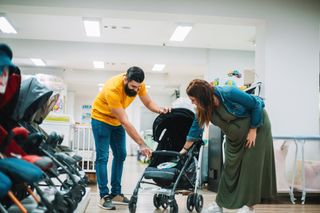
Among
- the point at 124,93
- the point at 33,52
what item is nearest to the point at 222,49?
the point at 33,52

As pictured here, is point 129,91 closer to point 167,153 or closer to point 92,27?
point 167,153

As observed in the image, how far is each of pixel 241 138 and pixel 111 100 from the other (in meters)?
1.13

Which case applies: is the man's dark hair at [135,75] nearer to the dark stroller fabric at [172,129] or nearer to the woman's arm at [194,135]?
the dark stroller fabric at [172,129]

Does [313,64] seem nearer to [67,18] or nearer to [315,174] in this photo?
[315,174]

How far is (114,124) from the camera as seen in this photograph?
134 inches

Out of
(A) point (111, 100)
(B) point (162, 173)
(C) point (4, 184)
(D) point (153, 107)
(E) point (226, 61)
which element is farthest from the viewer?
(E) point (226, 61)

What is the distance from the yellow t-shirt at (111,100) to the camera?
3.16 m

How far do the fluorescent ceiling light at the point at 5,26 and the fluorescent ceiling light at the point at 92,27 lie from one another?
1395mm

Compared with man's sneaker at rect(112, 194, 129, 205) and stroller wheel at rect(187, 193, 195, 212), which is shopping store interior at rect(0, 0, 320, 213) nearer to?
stroller wheel at rect(187, 193, 195, 212)

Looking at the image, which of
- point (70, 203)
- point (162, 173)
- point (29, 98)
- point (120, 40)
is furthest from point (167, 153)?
point (120, 40)

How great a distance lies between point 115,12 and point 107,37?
283 cm

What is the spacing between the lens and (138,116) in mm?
15992

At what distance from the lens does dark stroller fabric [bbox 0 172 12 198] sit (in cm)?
155

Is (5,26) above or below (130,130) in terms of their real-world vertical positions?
above
